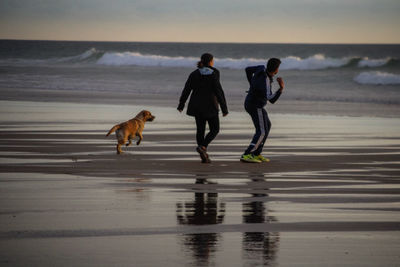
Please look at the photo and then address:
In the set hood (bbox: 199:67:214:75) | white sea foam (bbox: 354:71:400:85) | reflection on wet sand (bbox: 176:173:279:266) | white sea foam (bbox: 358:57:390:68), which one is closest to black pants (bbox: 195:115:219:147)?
hood (bbox: 199:67:214:75)

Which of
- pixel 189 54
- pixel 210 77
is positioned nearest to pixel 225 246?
pixel 210 77

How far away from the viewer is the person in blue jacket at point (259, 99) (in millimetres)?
11188

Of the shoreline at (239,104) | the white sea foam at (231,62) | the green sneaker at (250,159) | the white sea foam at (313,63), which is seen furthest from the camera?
the white sea foam at (231,62)

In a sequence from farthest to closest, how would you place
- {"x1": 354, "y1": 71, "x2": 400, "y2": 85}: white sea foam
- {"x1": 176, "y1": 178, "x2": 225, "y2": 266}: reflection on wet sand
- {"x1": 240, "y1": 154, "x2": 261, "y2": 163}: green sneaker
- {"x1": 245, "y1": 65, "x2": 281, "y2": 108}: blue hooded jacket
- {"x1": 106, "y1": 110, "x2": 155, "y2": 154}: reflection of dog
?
{"x1": 354, "y1": 71, "x2": 400, "y2": 85}: white sea foam
{"x1": 106, "y1": 110, "x2": 155, "y2": 154}: reflection of dog
{"x1": 245, "y1": 65, "x2": 281, "y2": 108}: blue hooded jacket
{"x1": 240, "y1": 154, "x2": 261, "y2": 163}: green sneaker
{"x1": 176, "y1": 178, "x2": 225, "y2": 266}: reflection on wet sand

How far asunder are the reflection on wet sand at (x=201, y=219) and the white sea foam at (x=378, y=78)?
3452cm

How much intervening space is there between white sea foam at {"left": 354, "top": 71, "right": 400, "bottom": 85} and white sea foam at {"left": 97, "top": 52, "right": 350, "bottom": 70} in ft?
49.9

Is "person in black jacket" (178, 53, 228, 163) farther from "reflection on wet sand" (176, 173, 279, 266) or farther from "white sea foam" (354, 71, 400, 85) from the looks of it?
"white sea foam" (354, 71, 400, 85)

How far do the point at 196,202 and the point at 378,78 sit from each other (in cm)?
3640

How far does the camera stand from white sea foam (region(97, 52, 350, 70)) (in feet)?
198

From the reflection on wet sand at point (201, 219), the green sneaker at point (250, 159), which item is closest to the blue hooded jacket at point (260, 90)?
the green sneaker at point (250, 159)

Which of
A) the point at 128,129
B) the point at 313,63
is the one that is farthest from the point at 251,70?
the point at 313,63

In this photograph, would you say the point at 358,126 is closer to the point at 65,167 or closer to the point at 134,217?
the point at 65,167

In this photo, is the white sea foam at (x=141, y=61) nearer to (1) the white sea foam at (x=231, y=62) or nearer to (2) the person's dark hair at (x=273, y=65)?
(1) the white sea foam at (x=231, y=62)

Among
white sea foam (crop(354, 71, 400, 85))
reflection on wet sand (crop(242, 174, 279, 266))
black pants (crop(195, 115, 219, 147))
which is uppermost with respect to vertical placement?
white sea foam (crop(354, 71, 400, 85))
